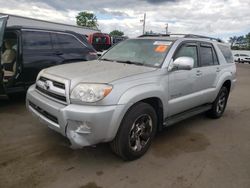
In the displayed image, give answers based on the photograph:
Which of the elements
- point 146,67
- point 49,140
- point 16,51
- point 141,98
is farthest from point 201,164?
point 16,51

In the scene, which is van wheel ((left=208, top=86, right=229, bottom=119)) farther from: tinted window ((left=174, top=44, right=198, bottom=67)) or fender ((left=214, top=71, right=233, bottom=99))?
tinted window ((left=174, top=44, right=198, bottom=67))

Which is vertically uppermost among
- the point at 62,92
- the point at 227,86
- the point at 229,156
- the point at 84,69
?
the point at 84,69

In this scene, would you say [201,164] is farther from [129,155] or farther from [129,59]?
[129,59]

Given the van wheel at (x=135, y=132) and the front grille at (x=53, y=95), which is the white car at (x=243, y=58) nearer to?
the van wheel at (x=135, y=132)

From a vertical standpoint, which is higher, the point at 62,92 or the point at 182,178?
the point at 62,92

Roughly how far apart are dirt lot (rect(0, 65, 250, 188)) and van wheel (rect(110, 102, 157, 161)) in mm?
165

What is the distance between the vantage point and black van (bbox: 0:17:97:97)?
5.45 m

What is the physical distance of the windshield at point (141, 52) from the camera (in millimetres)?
4003

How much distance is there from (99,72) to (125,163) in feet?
4.23

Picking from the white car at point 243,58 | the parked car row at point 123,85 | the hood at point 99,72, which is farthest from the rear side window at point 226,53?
the white car at point 243,58

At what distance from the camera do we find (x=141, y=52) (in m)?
4.27

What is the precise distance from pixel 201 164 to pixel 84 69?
7.01 ft

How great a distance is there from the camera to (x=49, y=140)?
4031 millimetres

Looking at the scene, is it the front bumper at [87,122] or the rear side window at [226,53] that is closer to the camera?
the front bumper at [87,122]
